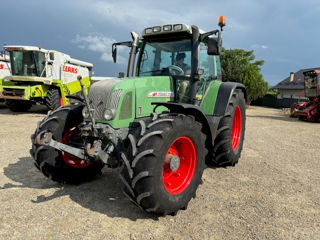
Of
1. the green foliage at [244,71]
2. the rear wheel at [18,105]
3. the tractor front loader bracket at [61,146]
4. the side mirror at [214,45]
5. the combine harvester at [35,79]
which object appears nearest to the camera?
the tractor front loader bracket at [61,146]

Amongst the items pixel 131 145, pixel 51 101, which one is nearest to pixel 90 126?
pixel 131 145

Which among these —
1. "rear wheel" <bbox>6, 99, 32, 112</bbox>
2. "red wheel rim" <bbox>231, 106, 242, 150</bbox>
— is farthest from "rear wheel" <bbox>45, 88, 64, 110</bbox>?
"red wheel rim" <bbox>231, 106, 242, 150</bbox>

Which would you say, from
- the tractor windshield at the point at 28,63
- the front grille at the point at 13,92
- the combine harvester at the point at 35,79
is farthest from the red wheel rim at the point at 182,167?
the tractor windshield at the point at 28,63

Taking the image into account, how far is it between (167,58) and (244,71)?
2840 centimetres

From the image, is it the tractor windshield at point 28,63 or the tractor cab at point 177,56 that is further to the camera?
the tractor windshield at point 28,63

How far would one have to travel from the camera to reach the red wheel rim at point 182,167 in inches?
116

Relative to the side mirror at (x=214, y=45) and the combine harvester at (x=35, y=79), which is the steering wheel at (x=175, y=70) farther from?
the combine harvester at (x=35, y=79)

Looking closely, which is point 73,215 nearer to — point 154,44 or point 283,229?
point 283,229

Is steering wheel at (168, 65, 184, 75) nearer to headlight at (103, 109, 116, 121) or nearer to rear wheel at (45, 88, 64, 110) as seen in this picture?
headlight at (103, 109, 116, 121)

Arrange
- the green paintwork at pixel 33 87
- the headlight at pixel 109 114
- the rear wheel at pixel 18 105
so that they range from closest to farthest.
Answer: the headlight at pixel 109 114, the green paintwork at pixel 33 87, the rear wheel at pixel 18 105

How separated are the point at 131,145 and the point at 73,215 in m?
1.05

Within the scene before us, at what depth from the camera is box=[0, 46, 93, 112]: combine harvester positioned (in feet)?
35.0

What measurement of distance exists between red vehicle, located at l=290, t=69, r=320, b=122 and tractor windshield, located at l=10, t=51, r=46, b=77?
14262mm

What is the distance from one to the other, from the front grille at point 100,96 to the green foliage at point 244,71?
26.9 meters
